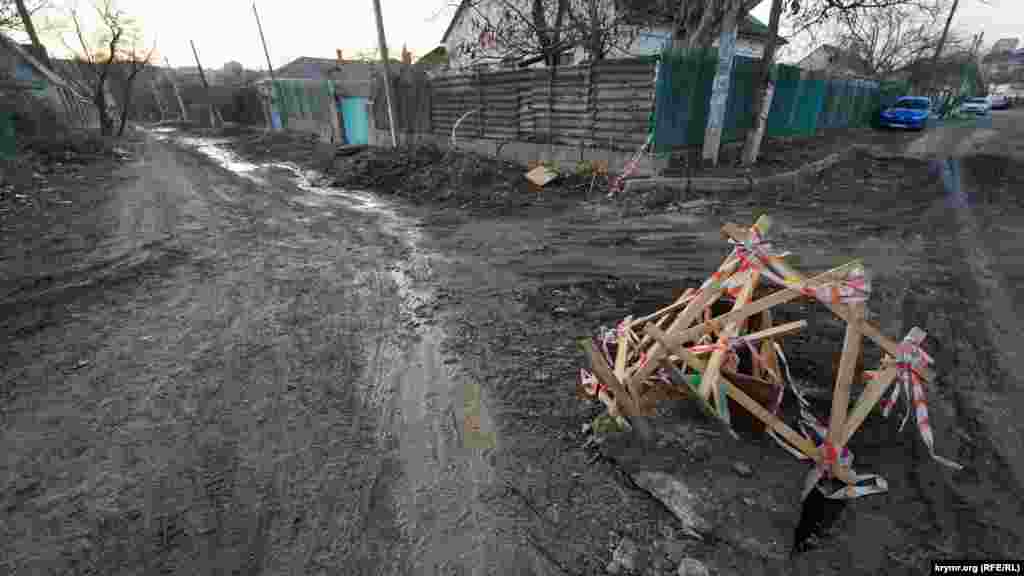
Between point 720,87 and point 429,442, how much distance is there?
34.6ft

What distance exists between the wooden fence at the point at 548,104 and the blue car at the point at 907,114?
18.1 metres

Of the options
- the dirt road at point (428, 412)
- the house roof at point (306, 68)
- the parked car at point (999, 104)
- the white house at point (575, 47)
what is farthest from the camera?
the house roof at point (306, 68)

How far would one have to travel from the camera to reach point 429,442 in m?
3.02

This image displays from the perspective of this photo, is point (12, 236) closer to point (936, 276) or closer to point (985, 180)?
point (936, 276)

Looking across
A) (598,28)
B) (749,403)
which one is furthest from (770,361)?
(598,28)

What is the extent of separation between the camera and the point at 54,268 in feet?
20.2

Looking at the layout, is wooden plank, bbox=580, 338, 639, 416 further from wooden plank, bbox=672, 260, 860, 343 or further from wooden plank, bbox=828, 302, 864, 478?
wooden plank, bbox=828, 302, 864, 478

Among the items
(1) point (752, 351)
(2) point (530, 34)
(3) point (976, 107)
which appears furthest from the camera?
(3) point (976, 107)

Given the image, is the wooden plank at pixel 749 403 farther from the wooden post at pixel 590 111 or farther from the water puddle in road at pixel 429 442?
the wooden post at pixel 590 111

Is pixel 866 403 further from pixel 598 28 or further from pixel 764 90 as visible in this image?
pixel 598 28

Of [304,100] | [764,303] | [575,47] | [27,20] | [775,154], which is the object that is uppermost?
[27,20]

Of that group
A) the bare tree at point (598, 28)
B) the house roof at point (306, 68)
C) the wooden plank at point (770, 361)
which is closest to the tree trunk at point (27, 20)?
the house roof at point (306, 68)

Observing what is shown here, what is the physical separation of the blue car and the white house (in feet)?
21.1

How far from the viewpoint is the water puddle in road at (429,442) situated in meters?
2.30
